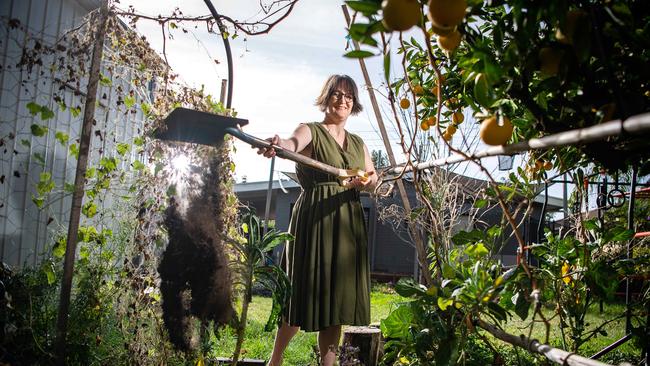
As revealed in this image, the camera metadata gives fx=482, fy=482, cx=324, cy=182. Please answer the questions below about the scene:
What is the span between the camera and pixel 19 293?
2.11m

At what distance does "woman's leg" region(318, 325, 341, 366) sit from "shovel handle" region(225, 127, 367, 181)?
707mm

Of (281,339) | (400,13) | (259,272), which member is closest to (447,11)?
(400,13)

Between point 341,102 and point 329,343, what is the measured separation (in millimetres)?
1148

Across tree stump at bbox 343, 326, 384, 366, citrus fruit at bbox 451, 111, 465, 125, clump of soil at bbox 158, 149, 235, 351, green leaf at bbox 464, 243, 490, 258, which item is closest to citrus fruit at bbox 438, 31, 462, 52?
green leaf at bbox 464, 243, 490, 258

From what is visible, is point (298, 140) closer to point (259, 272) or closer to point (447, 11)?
point (259, 272)

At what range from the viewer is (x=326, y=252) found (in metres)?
2.21

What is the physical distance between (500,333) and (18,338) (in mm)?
1915

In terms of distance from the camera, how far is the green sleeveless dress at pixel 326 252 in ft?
7.15

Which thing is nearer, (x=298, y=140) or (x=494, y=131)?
(x=494, y=131)

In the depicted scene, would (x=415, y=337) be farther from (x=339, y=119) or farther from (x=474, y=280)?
(x=339, y=119)

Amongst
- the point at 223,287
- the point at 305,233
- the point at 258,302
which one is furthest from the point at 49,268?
the point at 258,302

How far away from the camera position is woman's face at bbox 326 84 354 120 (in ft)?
7.74

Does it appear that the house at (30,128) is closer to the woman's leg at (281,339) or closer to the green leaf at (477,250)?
the woman's leg at (281,339)

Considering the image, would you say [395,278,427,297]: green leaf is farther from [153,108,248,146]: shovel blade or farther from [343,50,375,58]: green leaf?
[153,108,248,146]: shovel blade
